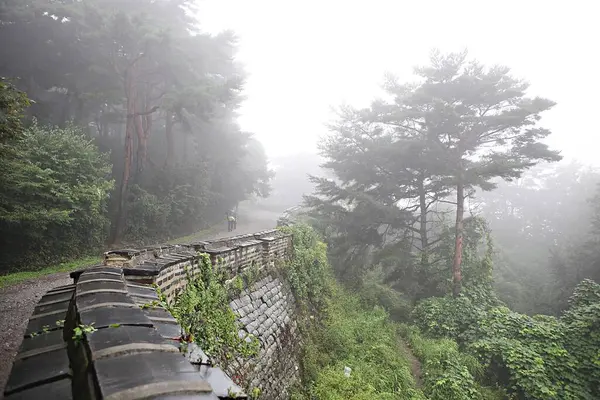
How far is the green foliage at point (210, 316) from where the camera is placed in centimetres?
409

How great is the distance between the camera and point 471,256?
45.9ft

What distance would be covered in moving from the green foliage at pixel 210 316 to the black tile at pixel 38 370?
2.31 m

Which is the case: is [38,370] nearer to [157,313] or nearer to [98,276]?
[157,313]

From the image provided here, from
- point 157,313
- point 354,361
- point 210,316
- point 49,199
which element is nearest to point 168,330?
point 157,313

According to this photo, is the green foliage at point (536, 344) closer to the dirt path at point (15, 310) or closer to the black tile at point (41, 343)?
the black tile at point (41, 343)

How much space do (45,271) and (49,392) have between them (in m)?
12.0

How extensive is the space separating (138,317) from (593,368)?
12396 millimetres

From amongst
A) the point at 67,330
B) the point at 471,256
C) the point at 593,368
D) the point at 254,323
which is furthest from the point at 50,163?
the point at 593,368

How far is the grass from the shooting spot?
883 centimetres

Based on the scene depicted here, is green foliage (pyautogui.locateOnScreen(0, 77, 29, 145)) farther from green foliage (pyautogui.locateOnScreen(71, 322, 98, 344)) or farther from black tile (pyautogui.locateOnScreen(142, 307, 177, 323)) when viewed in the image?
green foliage (pyautogui.locateOnScreen(71, 322, 98, 344))

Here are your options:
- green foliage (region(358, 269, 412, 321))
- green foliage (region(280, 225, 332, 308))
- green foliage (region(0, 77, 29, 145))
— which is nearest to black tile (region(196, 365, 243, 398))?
green foliage (region(280, 225, 332, 308))

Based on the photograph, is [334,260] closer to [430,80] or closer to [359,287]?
[359,287]

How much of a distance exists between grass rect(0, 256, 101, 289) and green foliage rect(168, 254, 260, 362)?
7340mm

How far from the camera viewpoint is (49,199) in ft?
36.0
